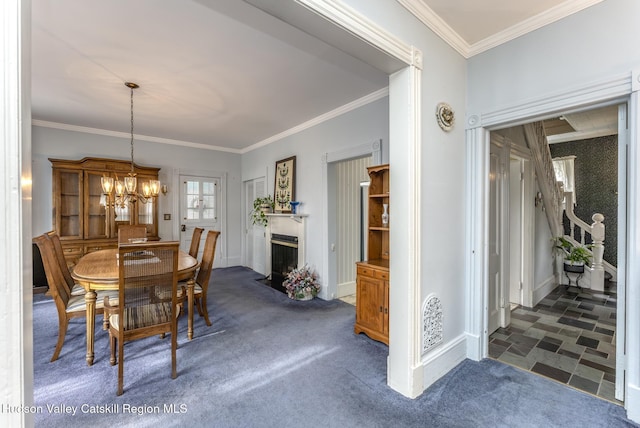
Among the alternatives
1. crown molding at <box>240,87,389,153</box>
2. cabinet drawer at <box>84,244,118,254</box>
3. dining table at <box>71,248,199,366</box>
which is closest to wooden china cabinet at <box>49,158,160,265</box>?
cabinet drawer at <box>84,244,118,254</box>

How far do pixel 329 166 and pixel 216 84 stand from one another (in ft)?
6.20

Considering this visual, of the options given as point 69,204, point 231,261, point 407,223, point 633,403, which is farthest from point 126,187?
point 633,403

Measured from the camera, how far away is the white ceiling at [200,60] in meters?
2.10

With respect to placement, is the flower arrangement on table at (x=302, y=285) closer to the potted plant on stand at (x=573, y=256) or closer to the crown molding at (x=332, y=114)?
the crown molding at (x=332, y=114)

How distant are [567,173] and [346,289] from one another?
549 centimetres

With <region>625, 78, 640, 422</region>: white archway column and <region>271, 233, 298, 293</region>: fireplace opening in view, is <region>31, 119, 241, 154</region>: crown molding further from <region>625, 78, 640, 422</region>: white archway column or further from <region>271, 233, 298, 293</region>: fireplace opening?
<region>625, 78, 640, 422</region>: white archway column

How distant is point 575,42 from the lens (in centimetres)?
205

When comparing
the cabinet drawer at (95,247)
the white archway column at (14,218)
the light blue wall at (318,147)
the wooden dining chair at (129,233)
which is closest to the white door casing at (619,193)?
the light blue wall at (318,147)

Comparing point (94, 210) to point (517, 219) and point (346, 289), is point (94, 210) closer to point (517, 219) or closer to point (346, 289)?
point (346, 289)

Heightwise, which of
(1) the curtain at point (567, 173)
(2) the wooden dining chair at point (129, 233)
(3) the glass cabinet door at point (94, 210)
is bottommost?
(2) the wooden dining chair at point (129, 233)

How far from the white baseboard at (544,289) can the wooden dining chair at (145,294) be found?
4672 mm

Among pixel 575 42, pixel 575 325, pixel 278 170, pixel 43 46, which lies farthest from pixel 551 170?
pixel 43 46

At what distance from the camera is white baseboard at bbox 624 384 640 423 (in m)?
1.81

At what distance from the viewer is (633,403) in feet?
5.98
